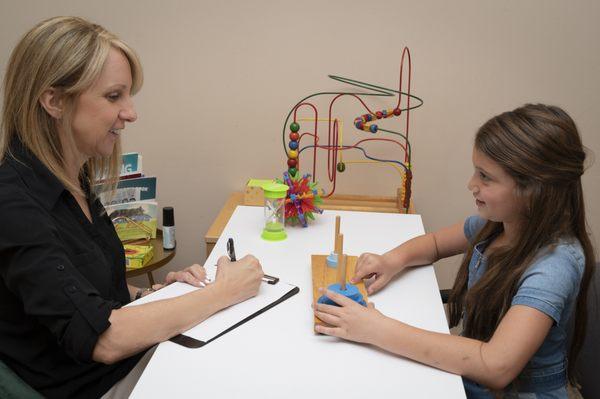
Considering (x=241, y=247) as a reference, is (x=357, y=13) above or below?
above

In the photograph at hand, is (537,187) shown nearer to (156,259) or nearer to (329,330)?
(329,330)

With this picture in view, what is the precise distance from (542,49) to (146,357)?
181 cm

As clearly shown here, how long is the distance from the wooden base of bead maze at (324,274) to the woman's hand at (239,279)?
0.43ft

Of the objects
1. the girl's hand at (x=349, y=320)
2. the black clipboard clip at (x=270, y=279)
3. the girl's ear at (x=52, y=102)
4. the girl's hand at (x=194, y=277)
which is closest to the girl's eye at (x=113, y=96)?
the girl's ear at (x=52, y=102)

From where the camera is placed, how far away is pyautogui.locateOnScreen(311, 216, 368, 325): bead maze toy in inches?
43.7

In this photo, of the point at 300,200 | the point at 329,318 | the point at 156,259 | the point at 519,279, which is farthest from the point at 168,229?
the point at 519,279

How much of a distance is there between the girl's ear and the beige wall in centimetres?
119

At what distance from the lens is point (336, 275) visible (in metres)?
1.30

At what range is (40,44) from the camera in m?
1.07

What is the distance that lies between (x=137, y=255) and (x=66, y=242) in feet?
2.90

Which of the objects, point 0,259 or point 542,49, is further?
point 542,49

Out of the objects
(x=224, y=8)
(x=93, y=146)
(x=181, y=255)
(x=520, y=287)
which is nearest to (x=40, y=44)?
(x=93, y=146)

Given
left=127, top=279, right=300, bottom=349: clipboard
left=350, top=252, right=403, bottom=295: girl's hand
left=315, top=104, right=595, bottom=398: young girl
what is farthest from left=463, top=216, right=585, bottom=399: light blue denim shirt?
left=127, top=279, right=300, bottom=349: clipboard

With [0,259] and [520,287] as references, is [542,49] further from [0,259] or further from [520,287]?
[0,259]
